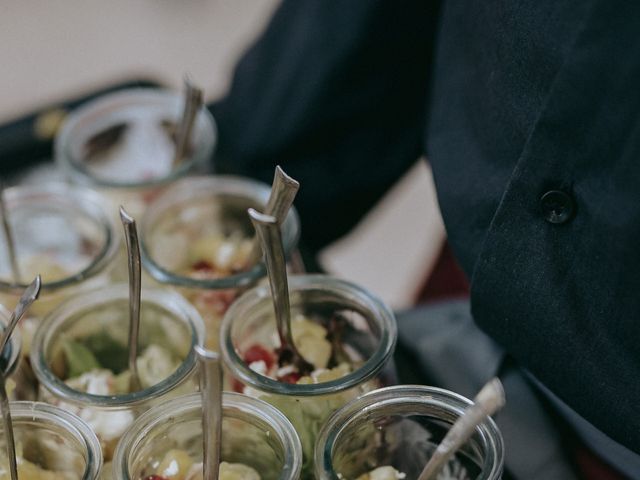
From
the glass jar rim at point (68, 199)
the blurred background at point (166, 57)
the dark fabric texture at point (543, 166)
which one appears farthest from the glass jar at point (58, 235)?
the blurred background at point (166, 57)

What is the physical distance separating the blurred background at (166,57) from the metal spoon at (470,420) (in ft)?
3.59

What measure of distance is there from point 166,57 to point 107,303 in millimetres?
1457

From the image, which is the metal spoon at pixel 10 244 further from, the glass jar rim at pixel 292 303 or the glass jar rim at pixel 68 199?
the glass jar rim at pixel 292 303

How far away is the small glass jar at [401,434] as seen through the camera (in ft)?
1.36

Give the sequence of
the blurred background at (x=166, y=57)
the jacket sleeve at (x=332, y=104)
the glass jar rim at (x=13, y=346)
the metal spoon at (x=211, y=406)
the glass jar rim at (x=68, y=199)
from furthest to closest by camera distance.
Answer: the blurred background at (x=166, y=57) < the jacket sleeve at (x=332, y=104) < the glass jar rim at (x=68, y=199) < the glass jar rim at (x=13, y=346) < the metal spoon at (x=211, y=406)

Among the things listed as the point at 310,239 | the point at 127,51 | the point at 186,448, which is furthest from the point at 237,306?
the point at 127,51

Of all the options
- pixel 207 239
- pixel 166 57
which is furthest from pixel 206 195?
pixel 166 57

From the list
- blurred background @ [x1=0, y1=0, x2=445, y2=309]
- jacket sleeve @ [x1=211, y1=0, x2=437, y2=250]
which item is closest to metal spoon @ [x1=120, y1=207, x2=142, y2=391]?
jacket sleeve @ [x1=211, y1=0, x2=437, y2=250]

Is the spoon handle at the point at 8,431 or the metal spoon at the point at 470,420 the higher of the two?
→ the metal spoon at the point at 470,420

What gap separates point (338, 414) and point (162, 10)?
5.78 feet

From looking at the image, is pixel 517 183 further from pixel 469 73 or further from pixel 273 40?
pixel 273 40

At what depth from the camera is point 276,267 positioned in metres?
0.44

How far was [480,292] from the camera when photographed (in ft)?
1.57

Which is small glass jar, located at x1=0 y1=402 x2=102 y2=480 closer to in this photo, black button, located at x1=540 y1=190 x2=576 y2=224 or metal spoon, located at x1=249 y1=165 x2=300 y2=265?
metal spoon, located at x1=249 y1=165 x2=300 y2=265
